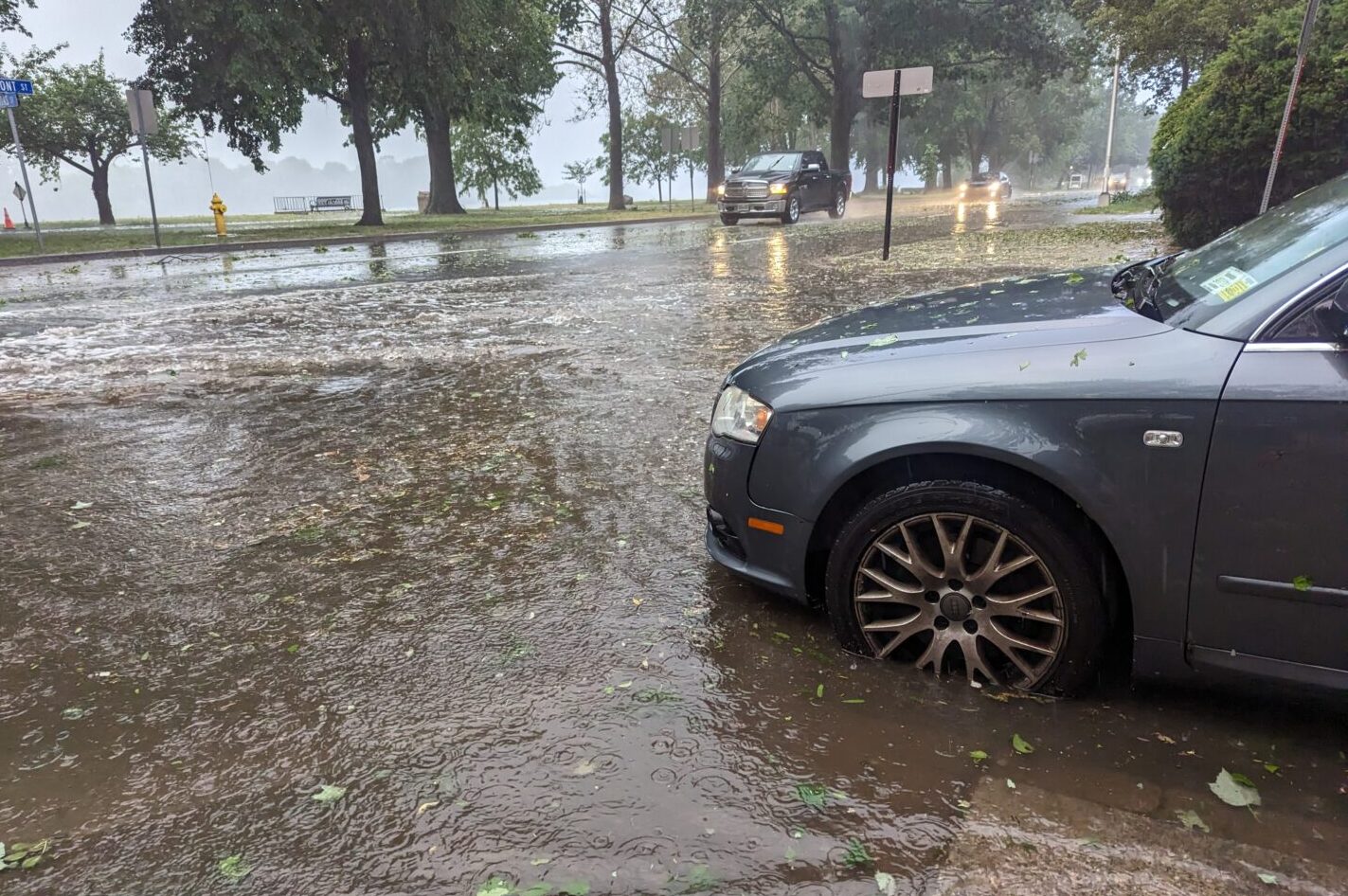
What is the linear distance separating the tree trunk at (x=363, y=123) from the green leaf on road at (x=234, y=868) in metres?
26.1

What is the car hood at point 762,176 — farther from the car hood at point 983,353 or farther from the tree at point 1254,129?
the car hood at point 983,353

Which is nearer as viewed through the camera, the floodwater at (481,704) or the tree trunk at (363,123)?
the floodwater at (481,704)

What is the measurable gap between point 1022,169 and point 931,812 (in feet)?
367

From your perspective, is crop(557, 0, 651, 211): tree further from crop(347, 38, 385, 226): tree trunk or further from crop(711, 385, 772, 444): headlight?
crop(711, 385, 772, 444): headlight

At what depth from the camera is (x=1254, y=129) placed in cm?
1055

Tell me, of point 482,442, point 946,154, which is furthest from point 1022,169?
point 482,442

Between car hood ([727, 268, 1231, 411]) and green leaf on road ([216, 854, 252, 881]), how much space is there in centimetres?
202

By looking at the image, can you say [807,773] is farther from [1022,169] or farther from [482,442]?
[1022,169]

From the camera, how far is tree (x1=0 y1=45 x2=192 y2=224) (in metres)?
33.5

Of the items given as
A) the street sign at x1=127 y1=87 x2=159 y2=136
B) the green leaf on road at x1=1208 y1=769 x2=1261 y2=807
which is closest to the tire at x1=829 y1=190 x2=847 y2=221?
the street sign at x1=127 y1=87 x2=159 y2=136

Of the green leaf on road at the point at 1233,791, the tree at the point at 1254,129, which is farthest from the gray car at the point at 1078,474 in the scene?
the tree at the point at 1254,129

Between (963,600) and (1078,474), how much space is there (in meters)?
0.54

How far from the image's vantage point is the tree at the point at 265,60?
20.9 m

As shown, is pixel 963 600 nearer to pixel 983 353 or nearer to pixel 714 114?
pixel 983 353
